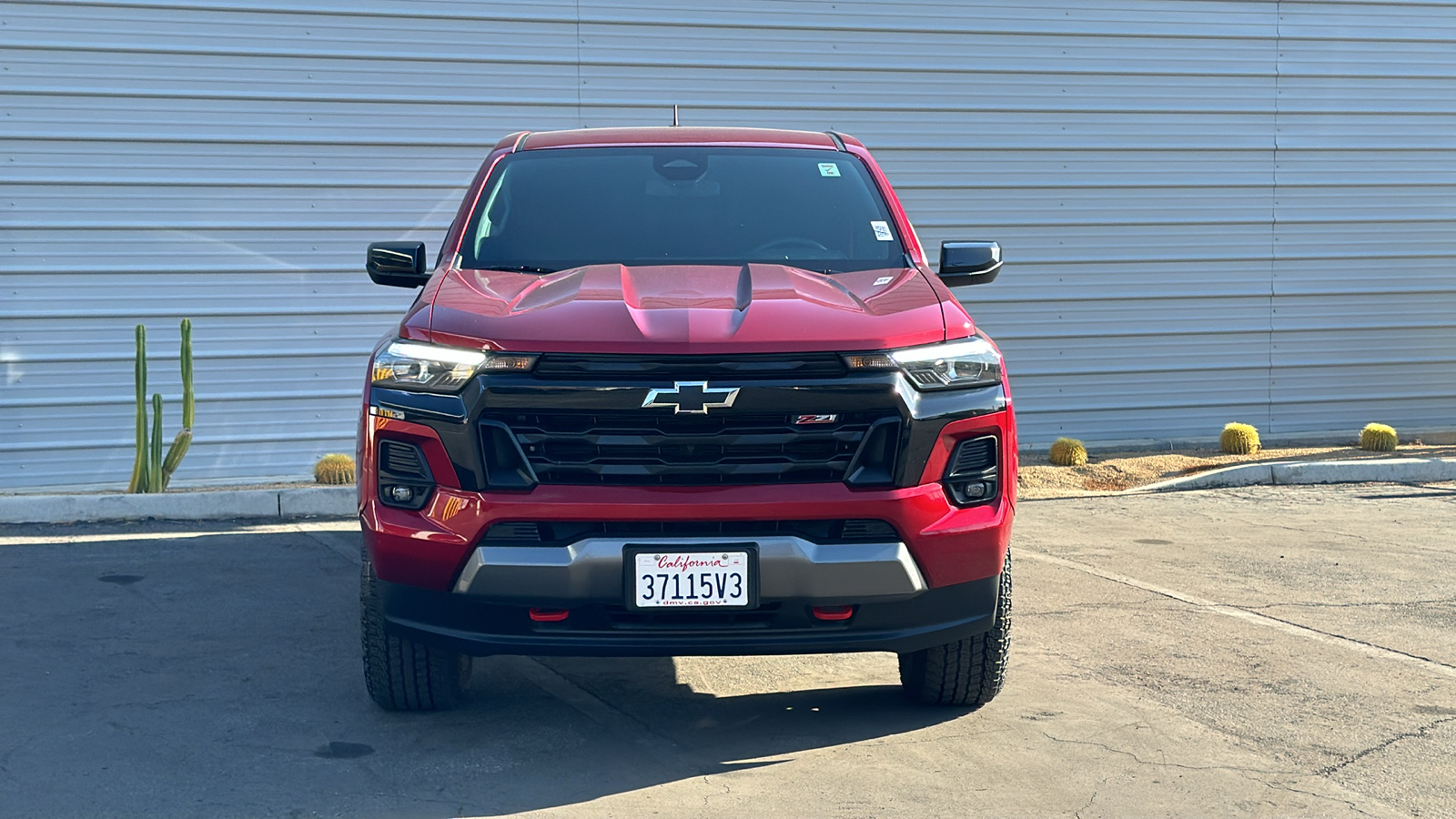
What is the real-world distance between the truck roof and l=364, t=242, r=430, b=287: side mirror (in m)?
0.62

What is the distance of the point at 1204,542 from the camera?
7852mm

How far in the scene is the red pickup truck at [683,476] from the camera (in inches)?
151

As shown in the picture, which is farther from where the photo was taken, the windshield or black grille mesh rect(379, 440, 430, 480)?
the windshield

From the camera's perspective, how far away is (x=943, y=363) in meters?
4.05

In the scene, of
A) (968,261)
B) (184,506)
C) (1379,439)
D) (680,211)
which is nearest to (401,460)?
(680,211)

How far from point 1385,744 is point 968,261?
210 cm

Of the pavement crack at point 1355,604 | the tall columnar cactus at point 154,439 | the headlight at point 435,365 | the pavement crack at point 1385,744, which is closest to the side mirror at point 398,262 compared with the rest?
the headlight at point 435,365

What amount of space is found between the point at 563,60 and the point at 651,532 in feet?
24.1

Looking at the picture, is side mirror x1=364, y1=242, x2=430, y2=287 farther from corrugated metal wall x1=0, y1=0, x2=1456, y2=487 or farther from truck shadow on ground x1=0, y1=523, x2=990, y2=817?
corrugated metal wall x1=0, y1=0, x2=1456, y2=487

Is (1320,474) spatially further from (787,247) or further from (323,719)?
(323,719)

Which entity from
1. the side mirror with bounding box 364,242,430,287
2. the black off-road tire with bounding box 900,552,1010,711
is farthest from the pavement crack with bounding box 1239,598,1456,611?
the side mirror with bounding box 364,242,430,287

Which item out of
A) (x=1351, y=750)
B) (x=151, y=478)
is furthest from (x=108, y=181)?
(x=1351, y=750)

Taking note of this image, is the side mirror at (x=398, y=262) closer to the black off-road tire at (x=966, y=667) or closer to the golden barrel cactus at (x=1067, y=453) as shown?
the black off-road tire at (x=966, y=667)

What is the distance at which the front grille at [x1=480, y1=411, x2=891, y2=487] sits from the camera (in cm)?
389
